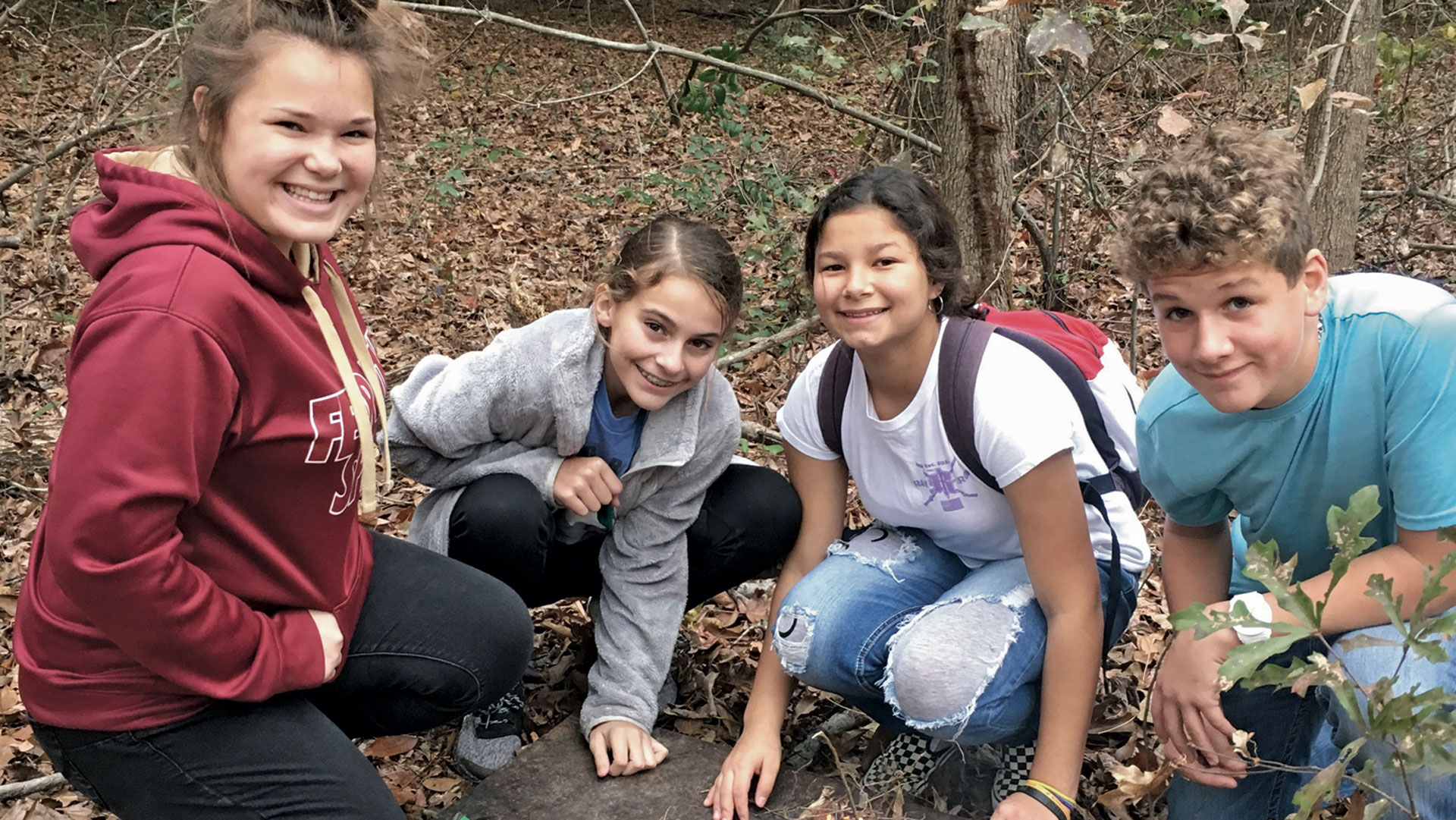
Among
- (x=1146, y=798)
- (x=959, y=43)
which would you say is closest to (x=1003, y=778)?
(x=1146, y=798)

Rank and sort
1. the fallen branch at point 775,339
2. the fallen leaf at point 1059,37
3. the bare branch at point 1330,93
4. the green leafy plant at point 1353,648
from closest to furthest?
the green leafy plant at point 1353,648, the fallen leaf at point 1059,37, the bare branch at point 1330,93, the fallen branch at point 775,339

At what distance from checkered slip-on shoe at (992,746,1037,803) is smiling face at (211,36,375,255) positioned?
5.92ft

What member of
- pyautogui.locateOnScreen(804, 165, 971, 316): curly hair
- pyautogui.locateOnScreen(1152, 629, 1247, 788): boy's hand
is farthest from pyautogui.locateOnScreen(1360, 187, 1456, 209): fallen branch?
pyautogui.locateOnScreen(1152, 629, 1247, 788): boy's hand

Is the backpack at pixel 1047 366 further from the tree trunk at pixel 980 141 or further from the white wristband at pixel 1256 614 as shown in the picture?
the tree trunk at pixel 980 141

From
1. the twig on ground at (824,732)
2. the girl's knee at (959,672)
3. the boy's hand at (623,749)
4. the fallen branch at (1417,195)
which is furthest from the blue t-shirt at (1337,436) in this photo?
the fallen branch at (1417,195)

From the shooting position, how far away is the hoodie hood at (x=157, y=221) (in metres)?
1.78

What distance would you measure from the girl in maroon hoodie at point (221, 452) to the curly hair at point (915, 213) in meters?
0.93

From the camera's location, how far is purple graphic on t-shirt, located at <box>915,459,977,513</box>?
2.40 meters

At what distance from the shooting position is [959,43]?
3686 millimetres

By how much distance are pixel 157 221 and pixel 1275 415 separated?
1.94 m

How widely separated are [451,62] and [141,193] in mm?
10928

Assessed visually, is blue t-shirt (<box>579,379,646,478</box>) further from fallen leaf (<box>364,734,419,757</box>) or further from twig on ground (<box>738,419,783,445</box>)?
twig on ground (<box>738,419,783,445</box>)

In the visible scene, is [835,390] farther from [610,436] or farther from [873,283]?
[610,436]

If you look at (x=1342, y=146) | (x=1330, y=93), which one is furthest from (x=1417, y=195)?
(x=1330, y=93)
